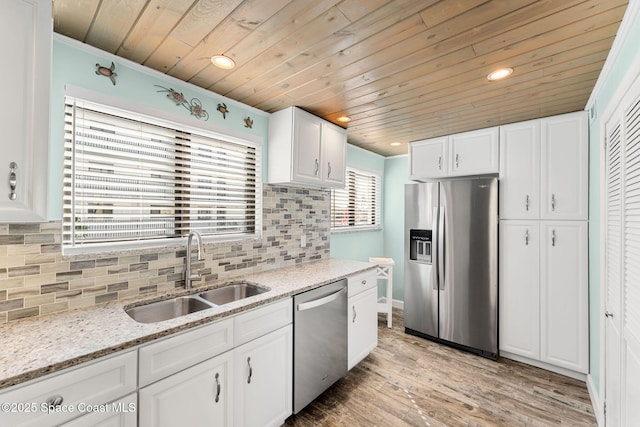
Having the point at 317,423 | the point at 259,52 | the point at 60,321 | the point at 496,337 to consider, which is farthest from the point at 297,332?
the point at 496,337

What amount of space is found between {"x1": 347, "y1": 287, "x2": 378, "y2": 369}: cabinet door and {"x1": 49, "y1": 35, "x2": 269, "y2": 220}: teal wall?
72.3 inches

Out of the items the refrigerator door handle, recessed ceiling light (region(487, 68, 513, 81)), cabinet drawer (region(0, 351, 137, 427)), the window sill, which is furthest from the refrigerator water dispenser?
cabinet drawer (region(0, 351, 137, 427))

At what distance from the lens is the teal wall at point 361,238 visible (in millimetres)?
3603

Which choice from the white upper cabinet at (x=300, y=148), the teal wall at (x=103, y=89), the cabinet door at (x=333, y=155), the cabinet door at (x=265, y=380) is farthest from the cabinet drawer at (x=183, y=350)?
the cabinet door at (x=333, y=155)

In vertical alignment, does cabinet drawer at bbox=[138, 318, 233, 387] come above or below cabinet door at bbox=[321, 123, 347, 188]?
below

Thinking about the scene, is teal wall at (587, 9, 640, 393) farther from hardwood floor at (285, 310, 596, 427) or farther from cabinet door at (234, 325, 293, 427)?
cabinet door at (234, 325, 293, 427)

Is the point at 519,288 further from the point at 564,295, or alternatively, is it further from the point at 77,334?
the point at 77,334

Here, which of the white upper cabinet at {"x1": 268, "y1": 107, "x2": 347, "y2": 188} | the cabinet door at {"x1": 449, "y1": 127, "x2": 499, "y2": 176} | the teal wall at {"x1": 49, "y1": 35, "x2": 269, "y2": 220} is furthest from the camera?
the cabinet door at {"x1": 449, "y1": 127, "x2": 499, "y2": 176}

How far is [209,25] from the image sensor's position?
55.0 inches

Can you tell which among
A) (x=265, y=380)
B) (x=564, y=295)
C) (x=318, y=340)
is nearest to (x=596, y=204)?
(x=564, y=295)

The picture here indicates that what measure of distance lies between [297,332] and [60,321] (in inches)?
50.7

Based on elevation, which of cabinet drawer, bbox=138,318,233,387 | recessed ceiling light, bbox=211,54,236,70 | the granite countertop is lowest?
cabinet drawer, bbox=138,318,233,387

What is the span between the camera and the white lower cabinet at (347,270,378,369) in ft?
8.02

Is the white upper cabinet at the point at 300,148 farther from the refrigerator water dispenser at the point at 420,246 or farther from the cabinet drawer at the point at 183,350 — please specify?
the cabinet drawer at the point at 183,350
